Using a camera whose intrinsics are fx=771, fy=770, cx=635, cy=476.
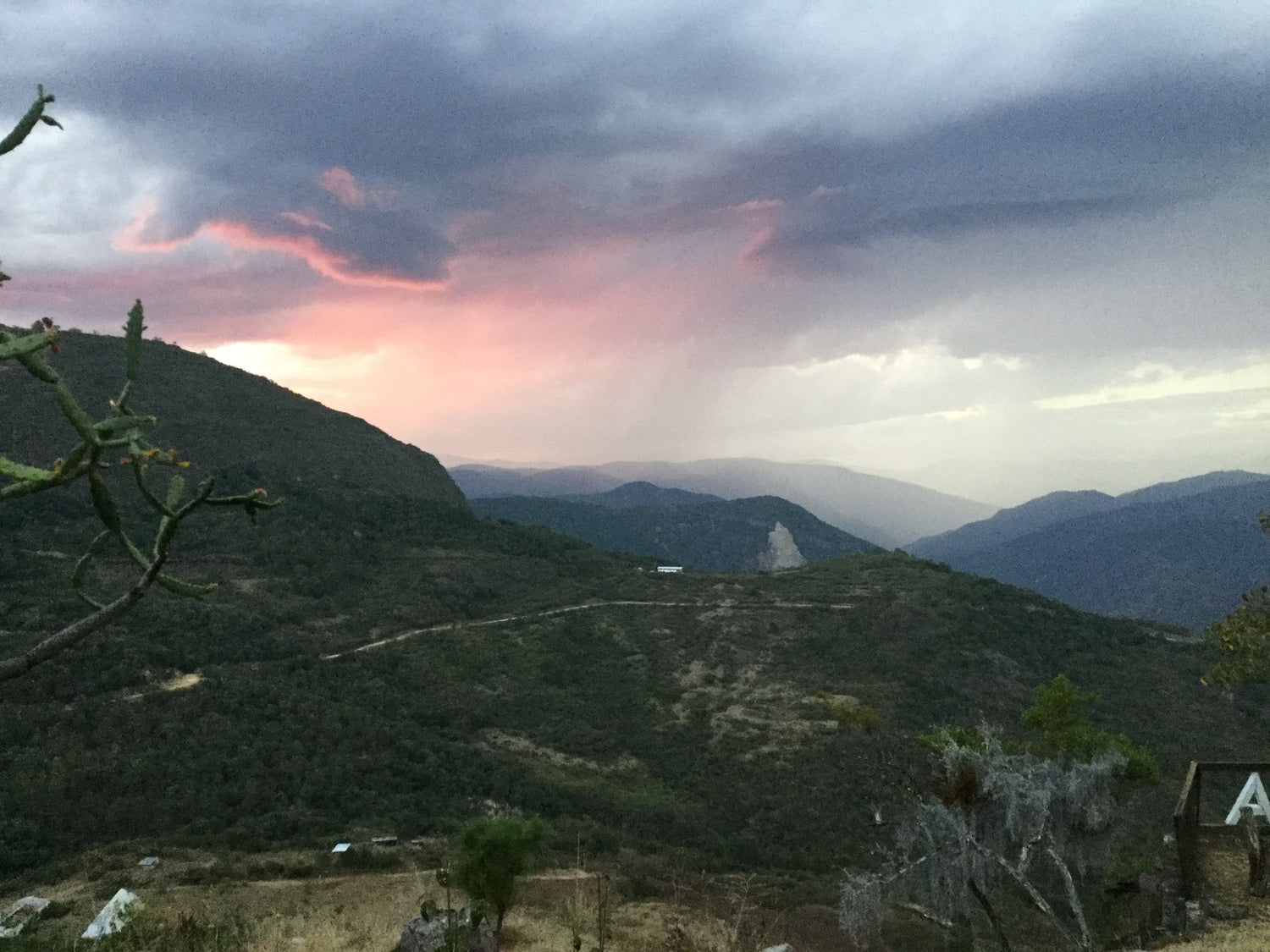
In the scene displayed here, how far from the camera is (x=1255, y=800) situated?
14.6 meters

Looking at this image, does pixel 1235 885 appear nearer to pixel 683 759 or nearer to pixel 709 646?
pixel 683 759

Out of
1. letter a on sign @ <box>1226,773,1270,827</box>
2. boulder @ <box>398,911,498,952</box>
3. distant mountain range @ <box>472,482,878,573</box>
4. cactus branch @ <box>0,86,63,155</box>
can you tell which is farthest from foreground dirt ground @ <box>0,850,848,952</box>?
distant mountain range @ <box>472,482,878,573</box>

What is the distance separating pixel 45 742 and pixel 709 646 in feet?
110

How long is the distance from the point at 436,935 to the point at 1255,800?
15080 millimetres

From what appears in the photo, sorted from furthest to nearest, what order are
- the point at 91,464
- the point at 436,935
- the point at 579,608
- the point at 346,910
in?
the point at 579,608 < the point at 346,910 < the point at 436,935 < the point at 91,464

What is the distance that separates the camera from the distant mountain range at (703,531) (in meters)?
162

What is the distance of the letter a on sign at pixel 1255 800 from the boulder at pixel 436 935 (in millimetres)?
13075

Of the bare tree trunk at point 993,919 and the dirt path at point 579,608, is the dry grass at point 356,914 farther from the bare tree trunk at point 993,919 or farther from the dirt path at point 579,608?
the dirt path at point 579,608

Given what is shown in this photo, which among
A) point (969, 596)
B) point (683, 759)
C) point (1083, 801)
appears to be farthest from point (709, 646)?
point (1083, 801)

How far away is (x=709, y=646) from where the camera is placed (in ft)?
160

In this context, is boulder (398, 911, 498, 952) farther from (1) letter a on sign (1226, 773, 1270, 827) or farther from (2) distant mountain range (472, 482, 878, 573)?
(2) distant mountain range (472, 482, 878, 573)

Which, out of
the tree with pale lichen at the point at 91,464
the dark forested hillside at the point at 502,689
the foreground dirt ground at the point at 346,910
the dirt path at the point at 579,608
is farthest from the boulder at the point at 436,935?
the dirt path at the point at 579,608

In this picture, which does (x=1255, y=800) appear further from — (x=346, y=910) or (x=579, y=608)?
(x=579, y=608)

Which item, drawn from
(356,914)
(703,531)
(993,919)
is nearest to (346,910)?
(356,914)
